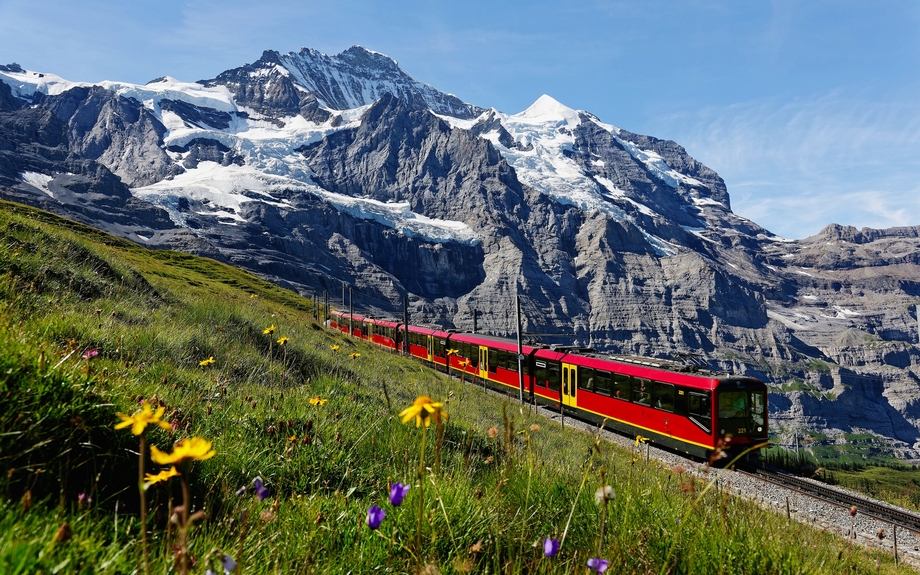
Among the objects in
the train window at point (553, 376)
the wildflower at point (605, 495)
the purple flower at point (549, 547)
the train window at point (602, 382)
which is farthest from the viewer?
the train window at point (553, 376)

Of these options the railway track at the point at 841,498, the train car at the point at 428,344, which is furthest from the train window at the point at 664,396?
the train car at the point at 428,344

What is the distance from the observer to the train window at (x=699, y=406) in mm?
16647

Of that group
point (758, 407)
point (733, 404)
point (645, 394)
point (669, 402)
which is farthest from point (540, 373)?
point (758, 407)

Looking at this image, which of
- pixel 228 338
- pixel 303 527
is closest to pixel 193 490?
pixel 303 527

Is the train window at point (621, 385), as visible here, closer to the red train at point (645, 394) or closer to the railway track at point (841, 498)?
the red train at point (645, 394)

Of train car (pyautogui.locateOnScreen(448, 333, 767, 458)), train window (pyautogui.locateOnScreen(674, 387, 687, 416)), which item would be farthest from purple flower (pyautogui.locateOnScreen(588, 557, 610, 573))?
train window (pyautogui.locateOnScreen(674, 387, 687, 416))

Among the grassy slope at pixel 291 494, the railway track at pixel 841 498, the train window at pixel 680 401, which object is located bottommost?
the railway track at pixel 841 498

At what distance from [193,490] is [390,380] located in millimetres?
9314

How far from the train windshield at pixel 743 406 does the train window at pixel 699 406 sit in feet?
1.28

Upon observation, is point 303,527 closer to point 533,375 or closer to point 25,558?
point 25,558

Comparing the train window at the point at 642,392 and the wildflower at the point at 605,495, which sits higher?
the wildflower at the point at 605,495

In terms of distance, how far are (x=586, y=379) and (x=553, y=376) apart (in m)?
3.16

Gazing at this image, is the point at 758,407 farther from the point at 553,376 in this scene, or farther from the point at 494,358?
the point at 494,358

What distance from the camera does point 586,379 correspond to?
2281cm
